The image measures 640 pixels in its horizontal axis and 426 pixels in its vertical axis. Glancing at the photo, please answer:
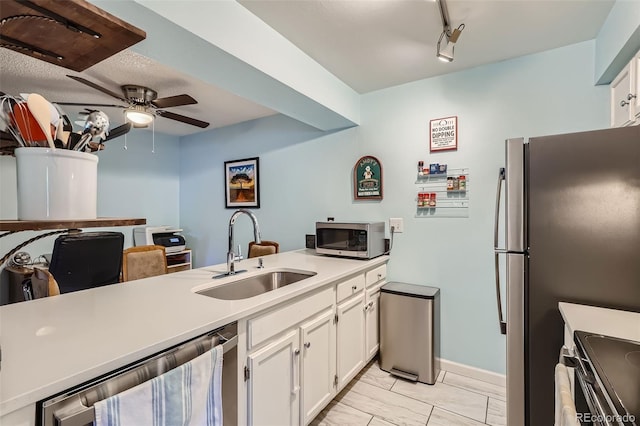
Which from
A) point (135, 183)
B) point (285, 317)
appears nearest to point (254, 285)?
point (285, 317)

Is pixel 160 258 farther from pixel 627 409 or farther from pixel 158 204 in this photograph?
pixel 627 409

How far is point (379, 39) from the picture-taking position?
1.95 m

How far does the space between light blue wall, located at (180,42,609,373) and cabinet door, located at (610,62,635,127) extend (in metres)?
0.09

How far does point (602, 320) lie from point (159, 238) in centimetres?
409

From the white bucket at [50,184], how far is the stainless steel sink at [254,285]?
0.99 metres

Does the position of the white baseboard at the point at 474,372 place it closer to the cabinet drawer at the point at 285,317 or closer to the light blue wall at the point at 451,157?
the light blue wall at the point at 451,157

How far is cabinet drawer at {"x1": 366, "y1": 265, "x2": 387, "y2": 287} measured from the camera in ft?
7.71

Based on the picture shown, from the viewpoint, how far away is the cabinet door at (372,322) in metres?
2.28

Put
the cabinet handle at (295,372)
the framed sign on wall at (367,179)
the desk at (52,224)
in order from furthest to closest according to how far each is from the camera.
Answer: the framed sign on wall at (367,179)
the cabinet handle at (295,372)
the desk at (52,224)

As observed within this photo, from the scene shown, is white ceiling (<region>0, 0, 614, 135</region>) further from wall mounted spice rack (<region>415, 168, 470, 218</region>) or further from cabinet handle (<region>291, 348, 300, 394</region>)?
cabinet handle (<region>291, 348, 300, 394</region>)

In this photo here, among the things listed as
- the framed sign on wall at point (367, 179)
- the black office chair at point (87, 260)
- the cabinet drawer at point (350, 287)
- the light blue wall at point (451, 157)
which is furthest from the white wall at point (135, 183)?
the cabinet drawer at point (350, 287)

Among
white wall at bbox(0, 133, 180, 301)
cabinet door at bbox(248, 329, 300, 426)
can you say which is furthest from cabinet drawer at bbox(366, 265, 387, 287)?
white wall at bbox(0, 133, 180, 301)

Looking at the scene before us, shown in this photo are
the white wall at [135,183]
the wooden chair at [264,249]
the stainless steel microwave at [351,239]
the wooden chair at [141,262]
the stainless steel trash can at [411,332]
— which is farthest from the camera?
the white wall at [135,183]

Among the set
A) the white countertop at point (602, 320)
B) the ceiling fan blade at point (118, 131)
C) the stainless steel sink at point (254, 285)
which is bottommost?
the stainless steel sink at point (254, 285)
